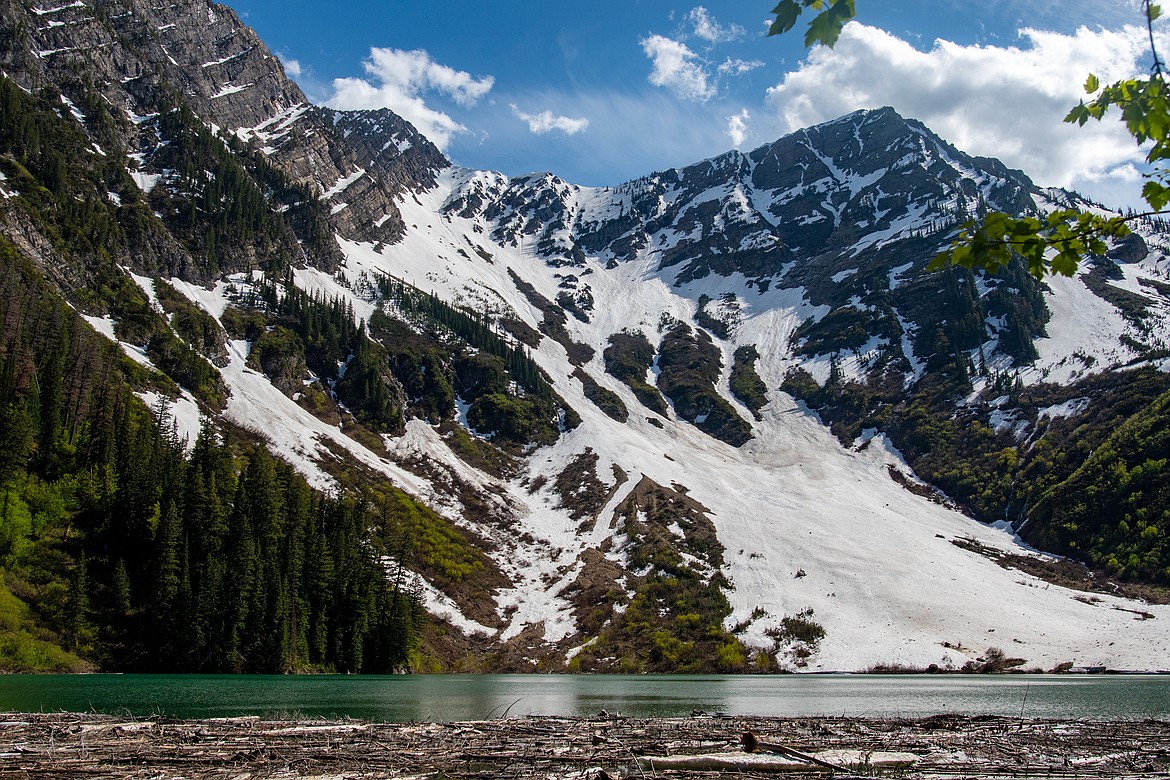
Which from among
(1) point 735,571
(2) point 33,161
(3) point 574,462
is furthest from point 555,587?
(2) point 33,161

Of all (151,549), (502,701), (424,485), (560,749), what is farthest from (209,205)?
(560,749)

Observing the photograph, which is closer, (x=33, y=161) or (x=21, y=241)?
(x=21, y=241)

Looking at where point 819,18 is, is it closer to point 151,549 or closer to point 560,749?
point 560,749

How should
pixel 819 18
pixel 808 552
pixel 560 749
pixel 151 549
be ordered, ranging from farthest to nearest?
pixel 808 552, pixel 151 549, pixel 560 749, pixel 819 18

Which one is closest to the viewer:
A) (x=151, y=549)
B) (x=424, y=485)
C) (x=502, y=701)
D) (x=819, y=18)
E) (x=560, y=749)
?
(x=819, y=18)

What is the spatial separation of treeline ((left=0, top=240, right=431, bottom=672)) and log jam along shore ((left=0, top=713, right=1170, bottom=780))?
4562 cm

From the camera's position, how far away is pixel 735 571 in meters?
112

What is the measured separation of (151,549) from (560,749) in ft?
218

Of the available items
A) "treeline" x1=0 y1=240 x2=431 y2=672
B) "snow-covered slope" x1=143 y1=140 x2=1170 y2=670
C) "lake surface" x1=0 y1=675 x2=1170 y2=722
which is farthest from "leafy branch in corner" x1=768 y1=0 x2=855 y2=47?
"snow-covered slope" x1=143 y1=140 x2=1170 y2=670

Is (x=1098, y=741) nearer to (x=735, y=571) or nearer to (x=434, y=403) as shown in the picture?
(x=735, y=571)

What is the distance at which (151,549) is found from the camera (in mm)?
68375

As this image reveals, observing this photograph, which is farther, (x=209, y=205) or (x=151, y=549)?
(x=209, y=205)

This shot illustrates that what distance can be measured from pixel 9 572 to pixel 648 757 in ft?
215

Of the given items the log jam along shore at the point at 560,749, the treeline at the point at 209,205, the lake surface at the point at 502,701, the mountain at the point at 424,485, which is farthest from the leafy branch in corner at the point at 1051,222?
the treeline at the point at 209,205
